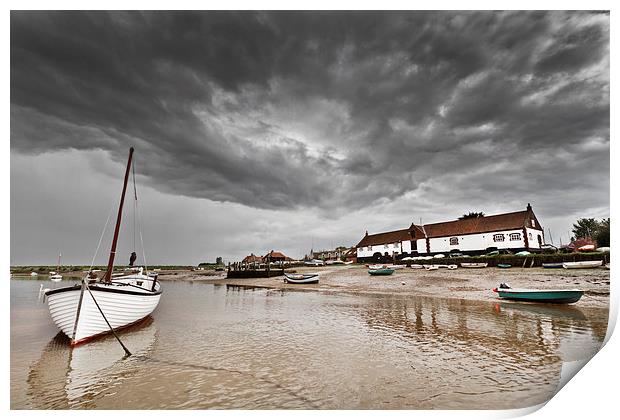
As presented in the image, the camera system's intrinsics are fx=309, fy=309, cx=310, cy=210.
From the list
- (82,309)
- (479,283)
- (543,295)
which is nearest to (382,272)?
(479,283)

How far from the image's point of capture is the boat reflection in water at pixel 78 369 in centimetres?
574

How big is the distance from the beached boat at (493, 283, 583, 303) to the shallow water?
180 centimetres

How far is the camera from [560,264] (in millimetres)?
23797

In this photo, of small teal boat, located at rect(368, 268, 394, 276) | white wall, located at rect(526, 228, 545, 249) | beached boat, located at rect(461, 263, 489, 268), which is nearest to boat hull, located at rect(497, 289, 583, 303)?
beached boat, located at rect(461, 263, 489, 268)

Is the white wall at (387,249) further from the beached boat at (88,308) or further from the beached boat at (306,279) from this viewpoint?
the beached boat at (88,308)

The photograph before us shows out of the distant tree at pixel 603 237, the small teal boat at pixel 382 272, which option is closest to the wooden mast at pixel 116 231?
the small teal boat at pixel 382 272

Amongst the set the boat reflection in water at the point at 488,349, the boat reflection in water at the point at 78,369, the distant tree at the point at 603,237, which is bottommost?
the boat reflection in water at the point at 78,369

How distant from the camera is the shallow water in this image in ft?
18.2

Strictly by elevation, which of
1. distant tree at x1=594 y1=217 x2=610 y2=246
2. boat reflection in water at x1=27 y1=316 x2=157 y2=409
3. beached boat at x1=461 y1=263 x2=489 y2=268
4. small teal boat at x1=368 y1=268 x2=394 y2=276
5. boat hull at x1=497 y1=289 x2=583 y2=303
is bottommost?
boat reflection in water at x1=27 y1=316 x2=157 y2=409

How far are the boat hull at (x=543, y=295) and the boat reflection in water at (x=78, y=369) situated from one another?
16825mm

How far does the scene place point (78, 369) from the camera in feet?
23.7

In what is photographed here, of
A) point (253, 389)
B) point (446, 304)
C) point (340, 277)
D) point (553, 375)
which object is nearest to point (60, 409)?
point (253, 389)

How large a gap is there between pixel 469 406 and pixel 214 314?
12454 millimetres

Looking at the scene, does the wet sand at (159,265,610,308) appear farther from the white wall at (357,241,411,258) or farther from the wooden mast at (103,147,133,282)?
the wooden mast at (103,147,133,282)
